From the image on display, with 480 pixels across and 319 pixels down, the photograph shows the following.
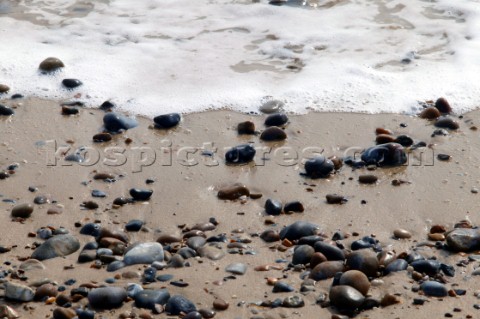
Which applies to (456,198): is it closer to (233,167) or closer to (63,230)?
(233,167)

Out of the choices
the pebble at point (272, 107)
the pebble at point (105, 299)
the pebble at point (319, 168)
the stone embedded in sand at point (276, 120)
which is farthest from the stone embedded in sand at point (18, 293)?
the pebble at point (272, 107)

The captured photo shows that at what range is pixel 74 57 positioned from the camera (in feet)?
20.1

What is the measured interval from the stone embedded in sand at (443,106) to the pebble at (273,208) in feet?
5.46

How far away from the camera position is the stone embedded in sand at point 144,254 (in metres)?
3.61

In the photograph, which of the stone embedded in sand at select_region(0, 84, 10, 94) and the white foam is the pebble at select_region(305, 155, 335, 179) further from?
the stone embedded in sand at select_region(0, 84, 10, 94)

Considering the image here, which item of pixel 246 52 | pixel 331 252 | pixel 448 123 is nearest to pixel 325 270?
pixel 331 252

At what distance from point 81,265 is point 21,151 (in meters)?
1.39

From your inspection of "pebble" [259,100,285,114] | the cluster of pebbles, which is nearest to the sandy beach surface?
the cluster of pebbles

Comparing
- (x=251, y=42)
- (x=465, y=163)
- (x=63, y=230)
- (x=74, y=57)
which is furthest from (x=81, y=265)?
(x=251, y=42)

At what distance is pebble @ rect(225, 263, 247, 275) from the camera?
3520mm

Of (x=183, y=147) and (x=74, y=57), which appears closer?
(x=183, y=147)

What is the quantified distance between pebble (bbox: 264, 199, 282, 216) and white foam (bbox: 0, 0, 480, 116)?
1309mm

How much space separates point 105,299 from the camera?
3232mm

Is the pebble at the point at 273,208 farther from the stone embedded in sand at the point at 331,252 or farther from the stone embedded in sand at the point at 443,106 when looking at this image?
the stone embedded in sand at the point at 443,106
